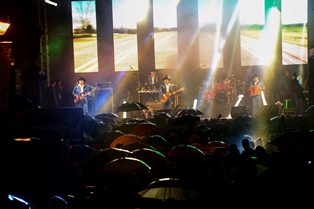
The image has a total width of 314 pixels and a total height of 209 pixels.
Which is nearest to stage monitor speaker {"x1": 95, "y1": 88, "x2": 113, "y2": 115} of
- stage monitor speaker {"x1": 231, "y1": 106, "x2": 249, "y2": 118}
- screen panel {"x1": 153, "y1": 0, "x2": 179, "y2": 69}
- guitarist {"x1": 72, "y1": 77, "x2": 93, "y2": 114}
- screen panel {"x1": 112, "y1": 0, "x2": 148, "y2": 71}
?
guitarist {"x1": 72, "y1": 77, "x2": 93, "y2": 114}

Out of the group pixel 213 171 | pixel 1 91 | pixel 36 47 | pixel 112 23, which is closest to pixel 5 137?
pixel 1 91

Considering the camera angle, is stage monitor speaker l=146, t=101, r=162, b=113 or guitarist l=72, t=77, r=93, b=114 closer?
guitarist l=72, t=77, r=93, b=114

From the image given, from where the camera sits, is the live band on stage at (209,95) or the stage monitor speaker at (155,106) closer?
the live band on stage at (209,95)

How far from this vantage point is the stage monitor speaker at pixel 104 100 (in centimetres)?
2708

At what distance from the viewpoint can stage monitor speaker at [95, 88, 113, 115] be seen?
27.1m

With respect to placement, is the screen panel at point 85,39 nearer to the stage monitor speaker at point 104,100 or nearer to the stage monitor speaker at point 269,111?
the stage monitor speaker at point 104,100

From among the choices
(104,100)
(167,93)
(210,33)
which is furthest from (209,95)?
(104,100)

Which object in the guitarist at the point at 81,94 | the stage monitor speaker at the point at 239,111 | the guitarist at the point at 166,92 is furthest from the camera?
the guitarist at the point at 166,92

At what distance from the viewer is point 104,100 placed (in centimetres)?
2730

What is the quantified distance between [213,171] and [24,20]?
15390 mm

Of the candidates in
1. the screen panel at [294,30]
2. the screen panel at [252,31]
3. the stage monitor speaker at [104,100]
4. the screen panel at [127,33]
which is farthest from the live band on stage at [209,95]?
the screen panel at [294,30]

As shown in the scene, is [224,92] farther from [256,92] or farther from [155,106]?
[155,106]

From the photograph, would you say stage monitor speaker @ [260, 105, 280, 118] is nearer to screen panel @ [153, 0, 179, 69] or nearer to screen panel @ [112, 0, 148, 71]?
screen panel @ [153, 0, 179, 69]

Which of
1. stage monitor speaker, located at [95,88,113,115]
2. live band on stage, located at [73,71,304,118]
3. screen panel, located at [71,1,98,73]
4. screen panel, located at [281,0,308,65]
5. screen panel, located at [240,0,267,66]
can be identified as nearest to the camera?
live band on stage, located at [73,71,304,118]
